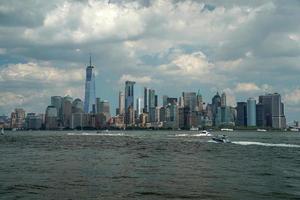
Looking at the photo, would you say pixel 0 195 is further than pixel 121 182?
No

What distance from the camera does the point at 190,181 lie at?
50.5 m

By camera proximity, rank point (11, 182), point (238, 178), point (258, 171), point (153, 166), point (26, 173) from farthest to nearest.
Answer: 1. point (153, 166)
2. point (258, 171)
3. point (26, 173)
4. point (238, 178)
5. point (11, 182)

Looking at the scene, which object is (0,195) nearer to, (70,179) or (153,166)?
(70,179)

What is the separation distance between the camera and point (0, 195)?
41375 millimetres

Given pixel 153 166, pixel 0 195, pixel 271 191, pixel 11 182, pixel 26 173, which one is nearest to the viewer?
pixel 0 195

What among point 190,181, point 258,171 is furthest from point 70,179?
point 258,171

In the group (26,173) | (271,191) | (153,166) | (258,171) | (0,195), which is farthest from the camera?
(153,166)

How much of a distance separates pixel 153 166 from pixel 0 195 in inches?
1189

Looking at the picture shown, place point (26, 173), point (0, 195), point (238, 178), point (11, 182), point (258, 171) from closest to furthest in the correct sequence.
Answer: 1. point (0, 195)
2. point (11, 182)
3. point (238, 178)
4. point (26, 173)
5. point (258, 171)

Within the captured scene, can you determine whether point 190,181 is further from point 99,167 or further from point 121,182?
point 99,167

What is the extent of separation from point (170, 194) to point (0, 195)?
15.6 m

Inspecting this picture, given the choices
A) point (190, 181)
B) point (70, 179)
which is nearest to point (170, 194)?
point (190, 181)

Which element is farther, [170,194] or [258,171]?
[258,171]

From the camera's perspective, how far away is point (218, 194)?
42.3m
